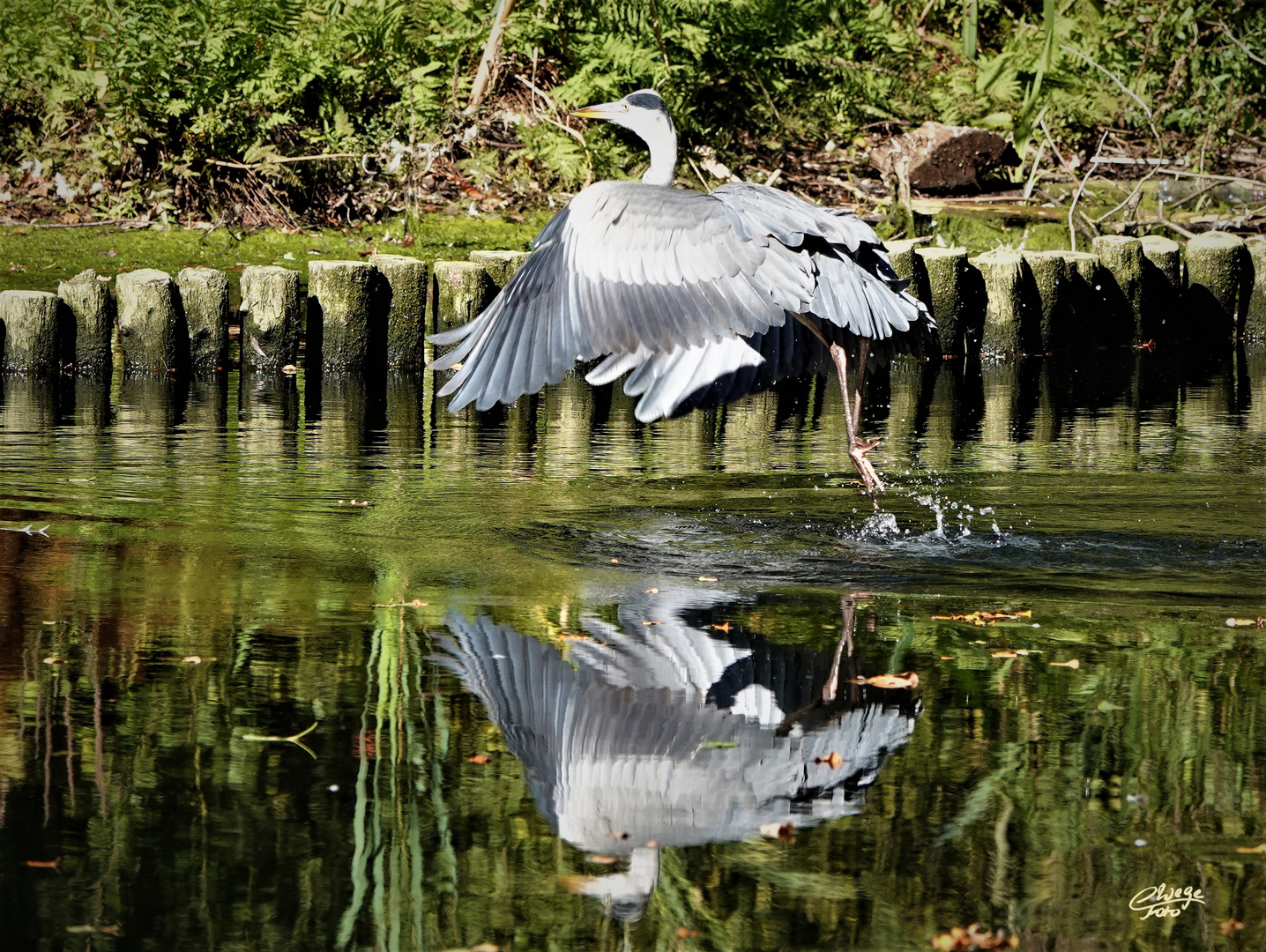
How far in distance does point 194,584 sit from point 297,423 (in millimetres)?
4642

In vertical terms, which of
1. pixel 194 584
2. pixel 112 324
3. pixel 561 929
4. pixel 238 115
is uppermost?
pixel 238 115

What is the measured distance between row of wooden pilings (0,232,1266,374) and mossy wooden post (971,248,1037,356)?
0.01m

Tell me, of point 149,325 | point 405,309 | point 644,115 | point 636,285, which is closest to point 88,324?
point 149,325

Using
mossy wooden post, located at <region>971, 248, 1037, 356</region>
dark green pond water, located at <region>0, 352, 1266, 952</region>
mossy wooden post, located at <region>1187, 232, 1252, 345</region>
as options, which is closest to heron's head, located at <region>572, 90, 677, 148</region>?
dark green pond water, located at <region>0, 352, 1266, 952</region>

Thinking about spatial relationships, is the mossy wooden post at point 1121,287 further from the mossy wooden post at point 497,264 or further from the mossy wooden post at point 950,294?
the mossy wooden post at point 497,264

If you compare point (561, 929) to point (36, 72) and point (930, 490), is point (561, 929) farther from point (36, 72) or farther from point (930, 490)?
point (36, 72)

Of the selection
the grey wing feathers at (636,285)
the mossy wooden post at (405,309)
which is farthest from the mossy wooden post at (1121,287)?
the grey wing feathers at (636,285)

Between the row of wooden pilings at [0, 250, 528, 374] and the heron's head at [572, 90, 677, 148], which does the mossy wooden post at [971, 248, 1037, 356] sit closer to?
the row of wooden pilings at [0, 250, 528, 374]

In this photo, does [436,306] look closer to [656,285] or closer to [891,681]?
[656,285]

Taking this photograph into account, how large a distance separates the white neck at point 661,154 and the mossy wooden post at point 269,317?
5.64 metres

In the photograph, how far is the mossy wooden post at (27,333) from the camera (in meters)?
12.4

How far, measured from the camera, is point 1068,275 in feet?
48.5

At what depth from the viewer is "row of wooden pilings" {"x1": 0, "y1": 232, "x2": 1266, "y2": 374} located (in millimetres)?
12703

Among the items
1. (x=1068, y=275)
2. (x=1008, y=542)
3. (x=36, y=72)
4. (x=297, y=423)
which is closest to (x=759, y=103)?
(x=1068, y=275)
